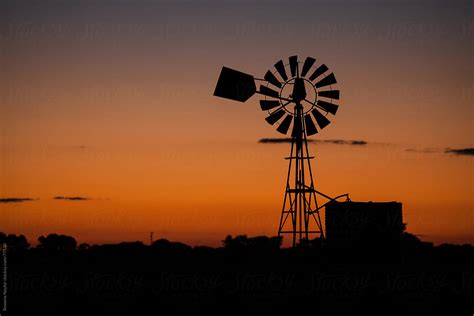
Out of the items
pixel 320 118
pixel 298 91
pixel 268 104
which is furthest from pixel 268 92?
pixel 320 118

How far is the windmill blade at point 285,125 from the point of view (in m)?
32.1

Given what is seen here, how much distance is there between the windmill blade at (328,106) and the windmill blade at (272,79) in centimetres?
186

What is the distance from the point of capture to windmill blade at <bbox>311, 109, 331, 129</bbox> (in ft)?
106

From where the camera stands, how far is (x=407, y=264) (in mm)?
32500

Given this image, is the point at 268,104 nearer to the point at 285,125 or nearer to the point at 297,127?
the point at 285,125

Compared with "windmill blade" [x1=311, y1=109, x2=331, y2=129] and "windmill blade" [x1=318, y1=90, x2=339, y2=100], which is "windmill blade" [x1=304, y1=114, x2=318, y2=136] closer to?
"windmill blade" [x1=311, y1=109, x2=331, y2=129]

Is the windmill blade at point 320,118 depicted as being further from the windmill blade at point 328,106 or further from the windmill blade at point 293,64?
the windmill blade at point 293,64

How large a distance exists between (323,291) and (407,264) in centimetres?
654

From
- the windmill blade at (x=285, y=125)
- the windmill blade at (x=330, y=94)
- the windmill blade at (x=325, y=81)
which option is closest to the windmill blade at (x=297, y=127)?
the windmill blade at (x=285, y=125)

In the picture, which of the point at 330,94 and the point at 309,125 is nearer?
the point at 309,125

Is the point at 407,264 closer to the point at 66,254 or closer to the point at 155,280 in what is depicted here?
the point at 155,280

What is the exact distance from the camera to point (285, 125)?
105ft

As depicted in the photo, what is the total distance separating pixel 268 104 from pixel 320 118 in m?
2.20

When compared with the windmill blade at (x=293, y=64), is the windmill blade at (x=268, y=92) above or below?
below
